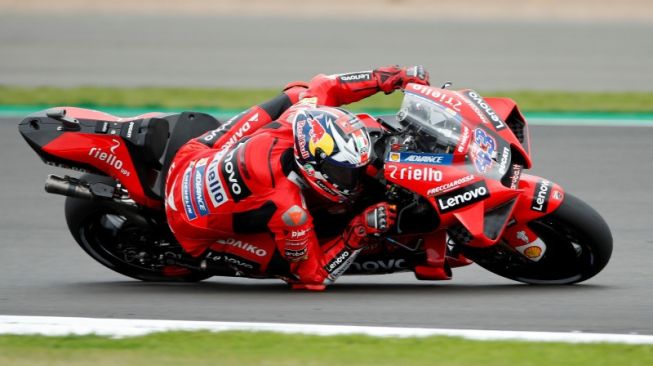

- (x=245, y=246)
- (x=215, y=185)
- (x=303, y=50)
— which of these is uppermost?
(x=215, y=185)

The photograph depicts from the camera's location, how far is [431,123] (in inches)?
225

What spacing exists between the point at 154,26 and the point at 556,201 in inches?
480

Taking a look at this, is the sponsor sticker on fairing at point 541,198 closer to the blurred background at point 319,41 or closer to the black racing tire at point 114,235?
the black racing tire at point 114,235

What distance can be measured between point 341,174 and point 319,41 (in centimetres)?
1048

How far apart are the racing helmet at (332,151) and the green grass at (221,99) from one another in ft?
19.4

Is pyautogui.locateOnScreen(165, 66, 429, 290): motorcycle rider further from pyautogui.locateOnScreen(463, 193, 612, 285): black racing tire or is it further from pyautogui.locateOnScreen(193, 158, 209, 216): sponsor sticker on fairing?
pyautogui.locateOnScreen(463, 193, 612, 285): black racing tire

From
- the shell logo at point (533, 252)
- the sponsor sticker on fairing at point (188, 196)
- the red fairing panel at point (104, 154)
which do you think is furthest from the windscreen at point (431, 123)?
the red fairing panel at point (104, 154)

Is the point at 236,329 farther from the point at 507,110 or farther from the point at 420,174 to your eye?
the point at 507,110

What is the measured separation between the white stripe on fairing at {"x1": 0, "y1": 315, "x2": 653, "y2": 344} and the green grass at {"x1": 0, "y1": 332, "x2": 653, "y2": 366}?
3.6 inches

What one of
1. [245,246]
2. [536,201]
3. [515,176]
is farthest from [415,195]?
[245,246]

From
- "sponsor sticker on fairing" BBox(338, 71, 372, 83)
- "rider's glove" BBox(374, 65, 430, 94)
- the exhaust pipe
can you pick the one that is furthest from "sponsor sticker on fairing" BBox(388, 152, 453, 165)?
the exhaust pipe

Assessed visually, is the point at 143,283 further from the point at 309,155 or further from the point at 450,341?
the point at 450,341

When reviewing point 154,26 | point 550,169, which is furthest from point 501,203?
point 154,26

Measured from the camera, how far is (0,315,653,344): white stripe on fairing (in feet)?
17.0
